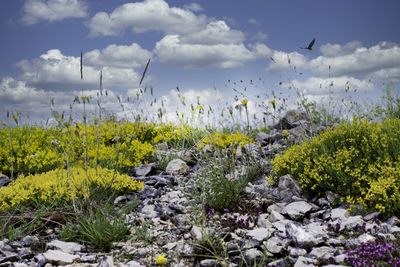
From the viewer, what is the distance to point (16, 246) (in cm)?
352

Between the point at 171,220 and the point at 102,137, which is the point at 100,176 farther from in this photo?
the point at 102,137

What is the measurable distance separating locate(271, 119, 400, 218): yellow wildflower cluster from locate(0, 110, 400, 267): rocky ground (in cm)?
18

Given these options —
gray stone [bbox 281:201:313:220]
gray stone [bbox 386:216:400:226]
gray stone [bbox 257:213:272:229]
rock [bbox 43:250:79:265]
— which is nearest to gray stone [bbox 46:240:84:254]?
rock [bbox 43:250:79:265]

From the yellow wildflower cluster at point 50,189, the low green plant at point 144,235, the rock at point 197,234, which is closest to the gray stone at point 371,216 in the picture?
the rock at point 197,234

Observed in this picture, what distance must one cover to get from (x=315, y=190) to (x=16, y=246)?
11.6 feet

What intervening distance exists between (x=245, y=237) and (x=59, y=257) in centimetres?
171

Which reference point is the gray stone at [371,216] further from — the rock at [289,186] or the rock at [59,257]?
the rock at [59,257]

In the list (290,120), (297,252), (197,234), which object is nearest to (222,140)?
(197,234)

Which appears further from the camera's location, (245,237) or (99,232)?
(99,232)

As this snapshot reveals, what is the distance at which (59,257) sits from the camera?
3.06m

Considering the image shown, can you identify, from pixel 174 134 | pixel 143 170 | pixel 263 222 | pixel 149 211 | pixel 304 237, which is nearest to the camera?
pixel 304 237

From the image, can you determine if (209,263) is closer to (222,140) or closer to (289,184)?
(289,184)

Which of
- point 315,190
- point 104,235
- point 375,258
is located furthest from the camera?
point 315,190

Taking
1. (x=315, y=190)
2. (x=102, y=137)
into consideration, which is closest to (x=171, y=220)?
(x=315, y=190)
